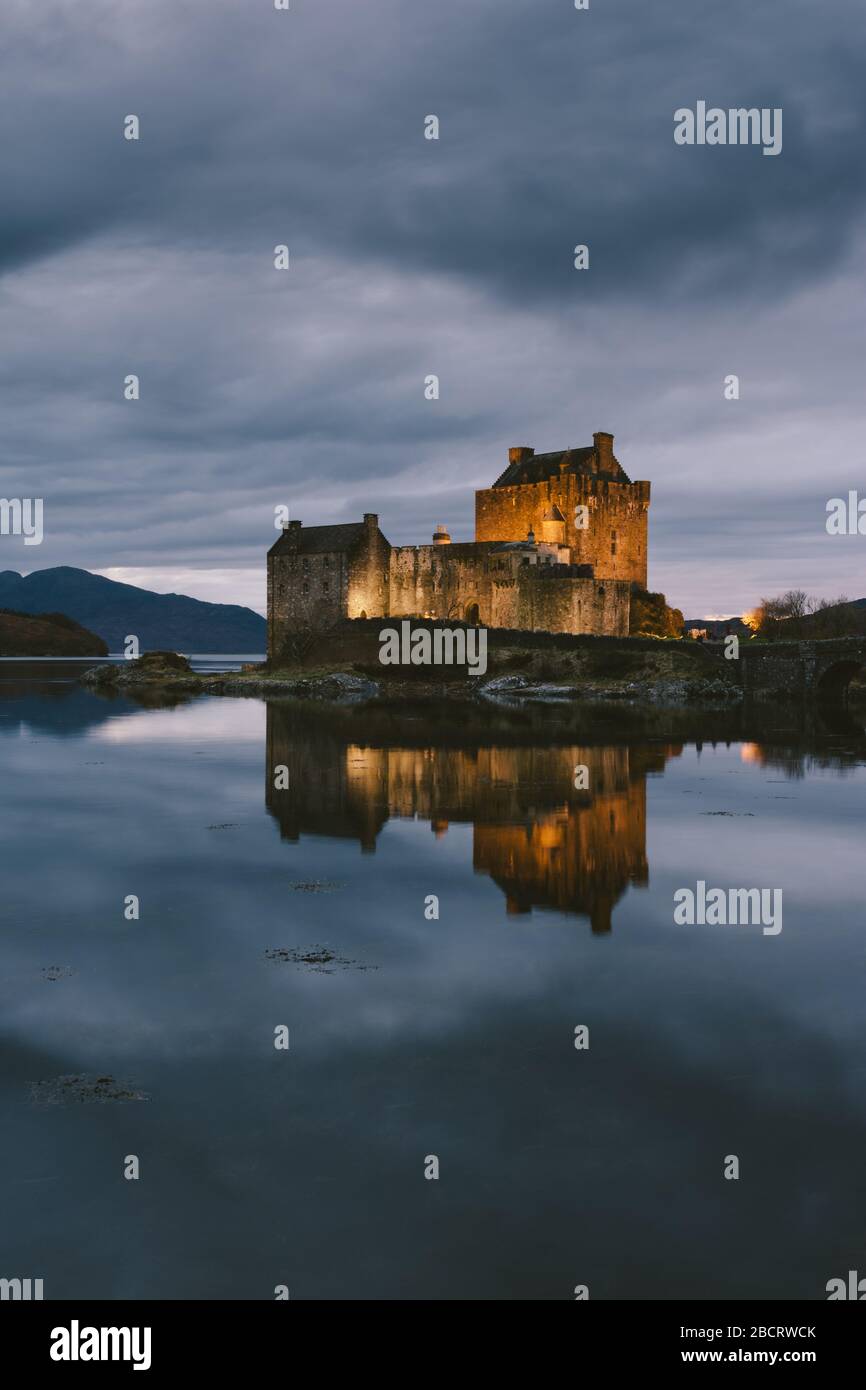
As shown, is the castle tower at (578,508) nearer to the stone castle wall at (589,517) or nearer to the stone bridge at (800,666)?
the stone castle wall at (589,517)

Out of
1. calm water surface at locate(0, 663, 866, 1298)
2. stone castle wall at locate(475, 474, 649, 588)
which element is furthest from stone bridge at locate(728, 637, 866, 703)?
calm water surface at locate(0, 663, 866, 1298)

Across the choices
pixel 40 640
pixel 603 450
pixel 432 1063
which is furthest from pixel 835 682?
pixel 40 640

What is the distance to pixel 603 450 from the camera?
7438cm

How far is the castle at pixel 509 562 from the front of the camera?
6325cm

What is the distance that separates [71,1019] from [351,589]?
202 ft

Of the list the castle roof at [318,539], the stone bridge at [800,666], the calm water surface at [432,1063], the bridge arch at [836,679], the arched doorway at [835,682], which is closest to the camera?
A: the calm water surface at [432,1063]

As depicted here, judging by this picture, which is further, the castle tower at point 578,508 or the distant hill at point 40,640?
the distant hill at point 40,640

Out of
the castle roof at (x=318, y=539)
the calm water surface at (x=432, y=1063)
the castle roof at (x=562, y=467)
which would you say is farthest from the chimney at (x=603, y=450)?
the calm water surface at (x=432, y=1063)

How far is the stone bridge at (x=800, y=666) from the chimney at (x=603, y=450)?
21517mm

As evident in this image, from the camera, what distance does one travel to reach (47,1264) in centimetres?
477

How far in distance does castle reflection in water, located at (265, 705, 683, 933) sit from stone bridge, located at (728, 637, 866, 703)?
29.4m

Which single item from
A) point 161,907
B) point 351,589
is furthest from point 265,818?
point 351,589

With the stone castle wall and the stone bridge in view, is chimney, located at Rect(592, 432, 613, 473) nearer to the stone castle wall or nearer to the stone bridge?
the stone castle wall

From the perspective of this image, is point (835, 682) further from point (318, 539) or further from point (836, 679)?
point (318, 539)
